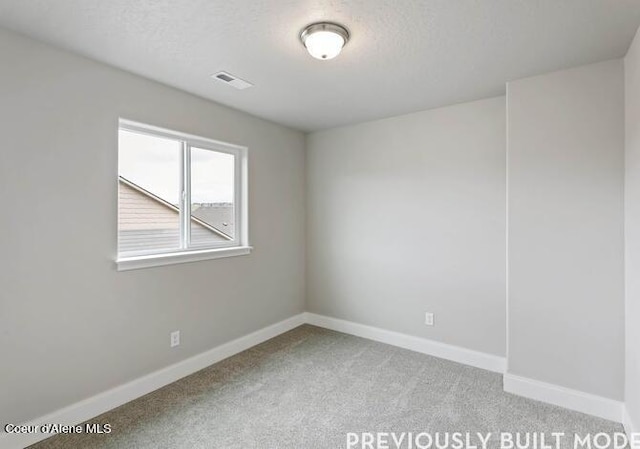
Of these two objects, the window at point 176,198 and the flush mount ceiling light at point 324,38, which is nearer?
the flush mount ceiling light at point 324,38

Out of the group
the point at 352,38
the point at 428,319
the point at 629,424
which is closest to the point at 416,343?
the point at 428,319

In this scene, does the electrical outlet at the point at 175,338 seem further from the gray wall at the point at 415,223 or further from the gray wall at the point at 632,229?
the gray wall at the point at 632,229

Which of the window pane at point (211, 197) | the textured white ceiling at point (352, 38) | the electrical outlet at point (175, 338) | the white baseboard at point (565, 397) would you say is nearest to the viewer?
the textured white ceiling at point (352, 38)

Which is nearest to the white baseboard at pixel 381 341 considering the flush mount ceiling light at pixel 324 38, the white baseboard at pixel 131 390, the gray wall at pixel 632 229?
the white baseboard at pixel 131 390

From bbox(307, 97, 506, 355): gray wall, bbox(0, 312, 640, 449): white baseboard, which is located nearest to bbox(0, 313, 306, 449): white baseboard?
bbox(0, 312, 640, 449): white baseboard

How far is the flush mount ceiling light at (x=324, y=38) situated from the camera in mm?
1803

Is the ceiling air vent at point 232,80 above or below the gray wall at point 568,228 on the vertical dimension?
above

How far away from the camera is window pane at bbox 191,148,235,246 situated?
3051 millimetres

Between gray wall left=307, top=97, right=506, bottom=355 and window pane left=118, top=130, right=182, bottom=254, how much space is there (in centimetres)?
174

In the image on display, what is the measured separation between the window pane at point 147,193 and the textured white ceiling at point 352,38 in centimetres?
55

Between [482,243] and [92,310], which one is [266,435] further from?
[482,243]

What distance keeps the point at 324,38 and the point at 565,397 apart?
288 centimetres

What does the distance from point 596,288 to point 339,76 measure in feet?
7.72

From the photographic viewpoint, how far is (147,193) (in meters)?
2.69
